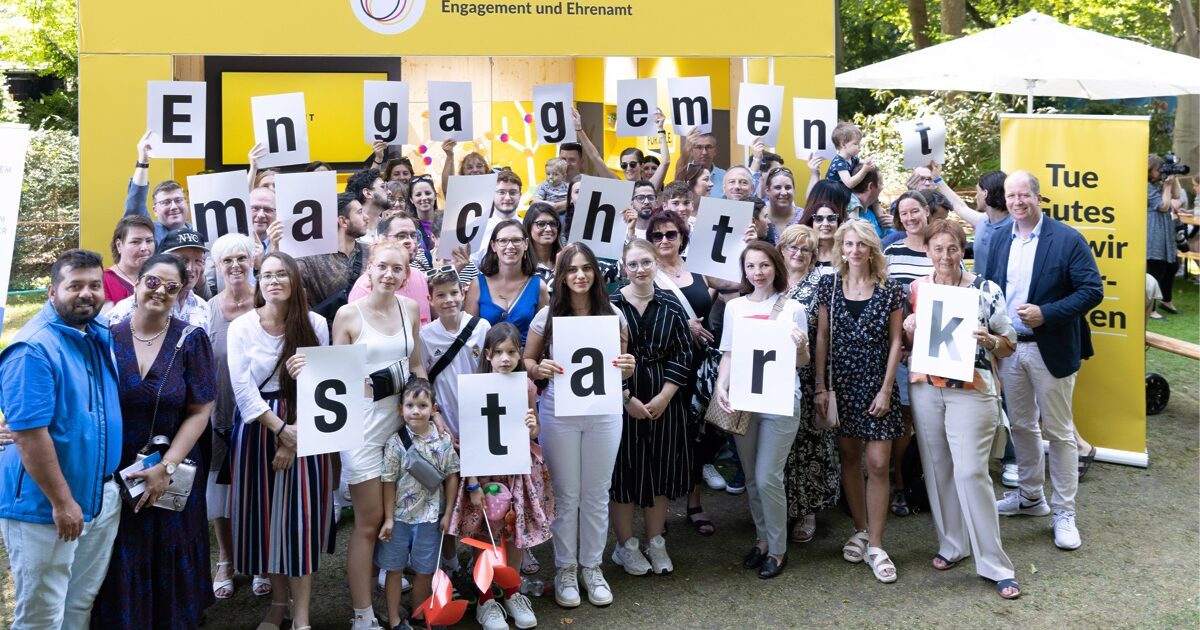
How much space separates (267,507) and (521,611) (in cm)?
137

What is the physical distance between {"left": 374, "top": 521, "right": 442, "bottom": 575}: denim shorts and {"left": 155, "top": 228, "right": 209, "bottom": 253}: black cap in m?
1.86

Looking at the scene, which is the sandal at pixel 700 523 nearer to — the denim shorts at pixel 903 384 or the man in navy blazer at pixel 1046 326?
the denim shorts at pixel 903 384

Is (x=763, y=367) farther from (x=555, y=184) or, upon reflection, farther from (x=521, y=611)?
(x=555, y=184)

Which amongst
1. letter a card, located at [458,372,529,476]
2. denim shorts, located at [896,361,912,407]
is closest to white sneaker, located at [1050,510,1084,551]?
denim shorts, located at [896,361,912,407]

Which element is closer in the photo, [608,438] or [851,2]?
[608,438]

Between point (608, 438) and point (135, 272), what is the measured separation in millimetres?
2636

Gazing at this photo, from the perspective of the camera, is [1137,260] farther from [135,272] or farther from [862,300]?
[135,272]

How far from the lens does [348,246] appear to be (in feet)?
21.7

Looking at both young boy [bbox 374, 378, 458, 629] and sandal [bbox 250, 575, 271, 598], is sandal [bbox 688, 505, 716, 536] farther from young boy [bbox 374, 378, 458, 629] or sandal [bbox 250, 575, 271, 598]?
sandal [bbox 250, 575, 271, 598]

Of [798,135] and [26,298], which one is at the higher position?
[798,135]

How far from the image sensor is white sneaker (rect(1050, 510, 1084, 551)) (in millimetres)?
6465

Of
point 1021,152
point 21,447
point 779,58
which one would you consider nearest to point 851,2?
point 779,58

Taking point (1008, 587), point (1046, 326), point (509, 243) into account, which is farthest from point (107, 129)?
point (1008, 587)

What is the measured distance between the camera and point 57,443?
429 centimetres
